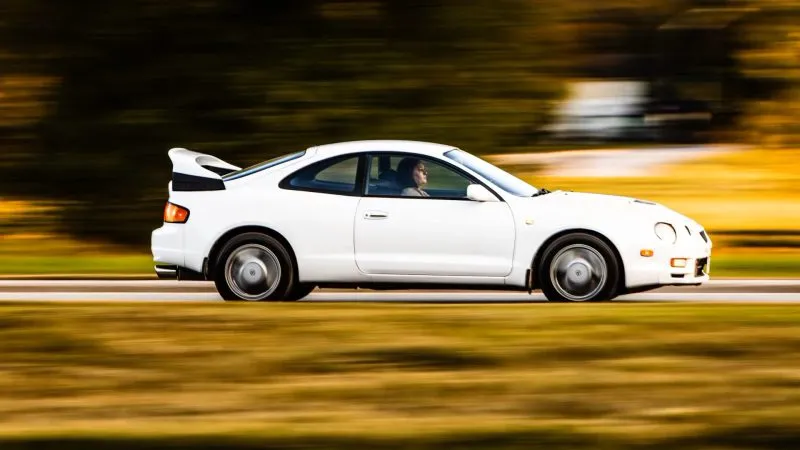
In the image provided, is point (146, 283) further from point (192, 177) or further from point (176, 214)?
point (192, 177)

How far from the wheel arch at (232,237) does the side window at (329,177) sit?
0.38 metres

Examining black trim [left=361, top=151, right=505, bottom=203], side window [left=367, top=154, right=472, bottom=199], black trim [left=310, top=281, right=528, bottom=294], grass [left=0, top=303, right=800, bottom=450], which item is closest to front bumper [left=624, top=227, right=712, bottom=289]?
grass [left=0, top=303, right=800, bottom=450]

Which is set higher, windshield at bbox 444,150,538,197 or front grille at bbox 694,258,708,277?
windshield at bbox 444,150,538,197

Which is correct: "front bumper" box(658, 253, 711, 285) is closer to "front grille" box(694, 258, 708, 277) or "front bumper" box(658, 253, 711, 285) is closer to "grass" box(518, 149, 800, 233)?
"front grille" box(694, 258, 708, 277)

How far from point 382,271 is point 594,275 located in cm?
159

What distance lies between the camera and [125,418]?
7.34 m

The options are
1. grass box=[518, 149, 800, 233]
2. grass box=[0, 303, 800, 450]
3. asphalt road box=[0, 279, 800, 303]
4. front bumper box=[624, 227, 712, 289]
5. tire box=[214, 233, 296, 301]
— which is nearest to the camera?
grass box=[0, 303, 800, 450]

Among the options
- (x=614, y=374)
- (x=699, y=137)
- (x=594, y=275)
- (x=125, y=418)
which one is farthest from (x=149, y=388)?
(x=699, y=137)

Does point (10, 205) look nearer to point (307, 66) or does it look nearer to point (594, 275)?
point (307, 66)

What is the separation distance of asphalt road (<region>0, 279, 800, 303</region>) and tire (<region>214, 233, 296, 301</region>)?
585mm

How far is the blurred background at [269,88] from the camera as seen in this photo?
18266 mm

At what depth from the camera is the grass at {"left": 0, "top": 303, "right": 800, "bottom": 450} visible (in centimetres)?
664

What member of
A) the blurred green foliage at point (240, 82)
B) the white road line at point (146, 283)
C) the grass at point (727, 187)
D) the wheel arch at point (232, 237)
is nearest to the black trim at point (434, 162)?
the wheel arch at point (232, 237)

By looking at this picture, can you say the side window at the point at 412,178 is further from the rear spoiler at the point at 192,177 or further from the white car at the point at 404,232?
the rear spoiler at the point at 192,177
